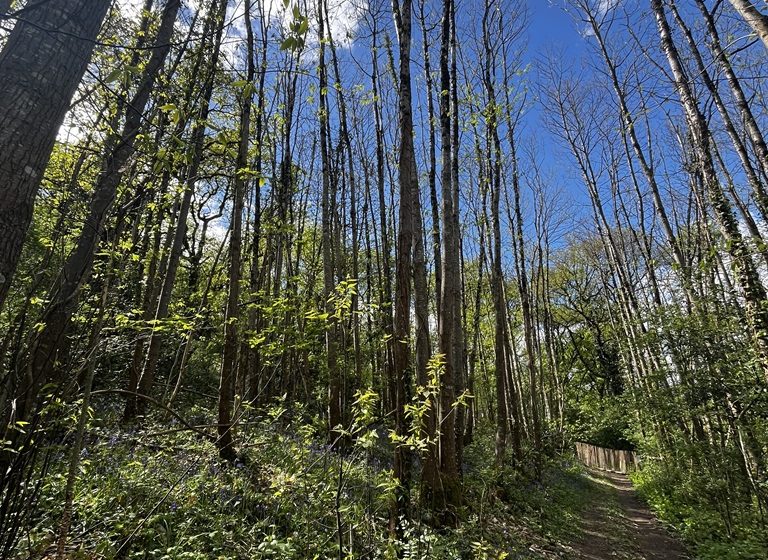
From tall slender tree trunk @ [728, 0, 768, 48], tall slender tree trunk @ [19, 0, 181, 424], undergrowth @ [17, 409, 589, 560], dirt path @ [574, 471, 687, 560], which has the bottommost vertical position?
dirt path @ [574, 471, 687, 560]

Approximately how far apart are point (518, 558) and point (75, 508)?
4.65 m

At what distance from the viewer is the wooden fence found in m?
19.0

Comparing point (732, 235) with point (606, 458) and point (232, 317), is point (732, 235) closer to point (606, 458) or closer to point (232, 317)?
point (232, 317)

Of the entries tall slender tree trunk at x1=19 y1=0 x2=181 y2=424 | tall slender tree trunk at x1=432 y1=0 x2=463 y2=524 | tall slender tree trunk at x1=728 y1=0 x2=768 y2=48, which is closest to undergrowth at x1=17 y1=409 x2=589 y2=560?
tall slender tree trunk at x1=432 y1=0 x2=463 y2=524

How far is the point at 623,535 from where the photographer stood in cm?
746

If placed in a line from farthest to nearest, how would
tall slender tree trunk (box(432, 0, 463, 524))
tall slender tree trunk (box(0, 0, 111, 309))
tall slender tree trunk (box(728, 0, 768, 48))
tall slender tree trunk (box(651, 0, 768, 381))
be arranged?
tall slender tree trunk (box(651, 0, 768, 381))
tall slender tree trunk (box(432, 0, 463, 524))
tall slender tree trunk (box(728, 0, 768, 48))
tall slender tree trunk (box(0, 0, 111, 309))

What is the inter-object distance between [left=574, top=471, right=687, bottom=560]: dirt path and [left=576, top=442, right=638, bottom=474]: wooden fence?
9.63 m

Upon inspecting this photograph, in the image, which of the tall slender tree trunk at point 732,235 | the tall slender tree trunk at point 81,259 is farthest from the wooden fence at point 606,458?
the tall slender tree trunk at point 81,259

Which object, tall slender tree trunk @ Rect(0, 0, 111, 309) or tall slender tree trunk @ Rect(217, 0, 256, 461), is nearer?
tall slender tree trunk @ Rect(0, 0, 111, 309)

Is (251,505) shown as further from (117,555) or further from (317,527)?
(117,555)

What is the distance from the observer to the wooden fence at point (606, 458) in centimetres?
1905

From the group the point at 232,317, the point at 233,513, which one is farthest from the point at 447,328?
the point at 233,513

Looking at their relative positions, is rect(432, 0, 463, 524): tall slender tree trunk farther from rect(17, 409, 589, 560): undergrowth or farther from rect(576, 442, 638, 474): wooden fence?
rect(576, 442, 638, 474): wooden fence

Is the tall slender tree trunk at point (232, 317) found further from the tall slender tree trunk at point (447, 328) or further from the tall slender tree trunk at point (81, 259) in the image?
the tall slender tree trunk at point (447, 328)
